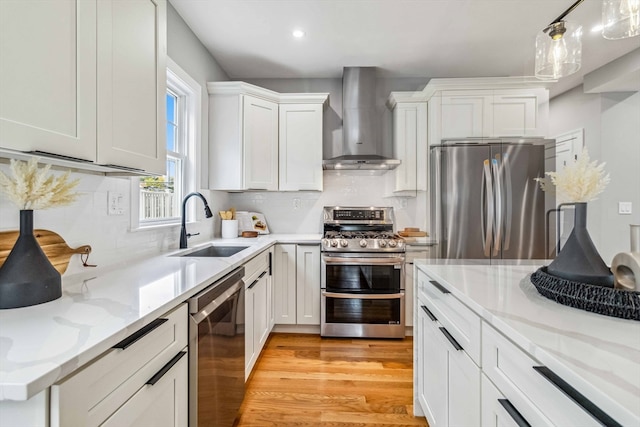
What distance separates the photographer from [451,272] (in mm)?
1399

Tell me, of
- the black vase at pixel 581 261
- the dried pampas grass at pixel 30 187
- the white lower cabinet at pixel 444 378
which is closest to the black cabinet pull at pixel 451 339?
the white lower cabinet at pixel 444 378

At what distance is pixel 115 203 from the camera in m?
1.60

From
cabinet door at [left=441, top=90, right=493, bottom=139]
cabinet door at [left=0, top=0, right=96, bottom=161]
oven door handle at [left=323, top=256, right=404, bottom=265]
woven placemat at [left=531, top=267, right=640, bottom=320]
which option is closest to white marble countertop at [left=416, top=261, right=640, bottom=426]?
woven placemat at [left=531, top=267, right=640, bottom=320]

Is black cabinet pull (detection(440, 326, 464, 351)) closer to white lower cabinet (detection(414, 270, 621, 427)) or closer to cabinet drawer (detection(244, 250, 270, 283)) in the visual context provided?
white lower cabinet (detection(414, 270, 621, 427))

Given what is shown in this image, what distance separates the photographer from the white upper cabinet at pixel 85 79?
0.83m

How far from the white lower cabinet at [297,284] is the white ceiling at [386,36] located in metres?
Result: 1.87

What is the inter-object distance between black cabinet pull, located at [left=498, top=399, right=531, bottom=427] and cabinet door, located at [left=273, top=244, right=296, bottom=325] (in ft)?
7.25

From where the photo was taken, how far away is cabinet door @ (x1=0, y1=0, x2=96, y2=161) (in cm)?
Result: 81

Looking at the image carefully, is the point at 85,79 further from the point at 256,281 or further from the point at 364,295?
the point at 364,295

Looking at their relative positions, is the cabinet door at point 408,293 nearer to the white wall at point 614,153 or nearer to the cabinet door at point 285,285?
the cabinet door at point 285,285

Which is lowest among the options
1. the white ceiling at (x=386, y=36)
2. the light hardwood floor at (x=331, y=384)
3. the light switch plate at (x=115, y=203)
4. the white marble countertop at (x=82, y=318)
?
the light hardwood floor at (x=331, y=384)

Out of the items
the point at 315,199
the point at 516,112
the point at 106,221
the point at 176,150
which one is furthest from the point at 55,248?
the point at 516,112

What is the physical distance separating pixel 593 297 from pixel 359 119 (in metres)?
2.78

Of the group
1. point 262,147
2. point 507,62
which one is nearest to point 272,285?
point 262,147
